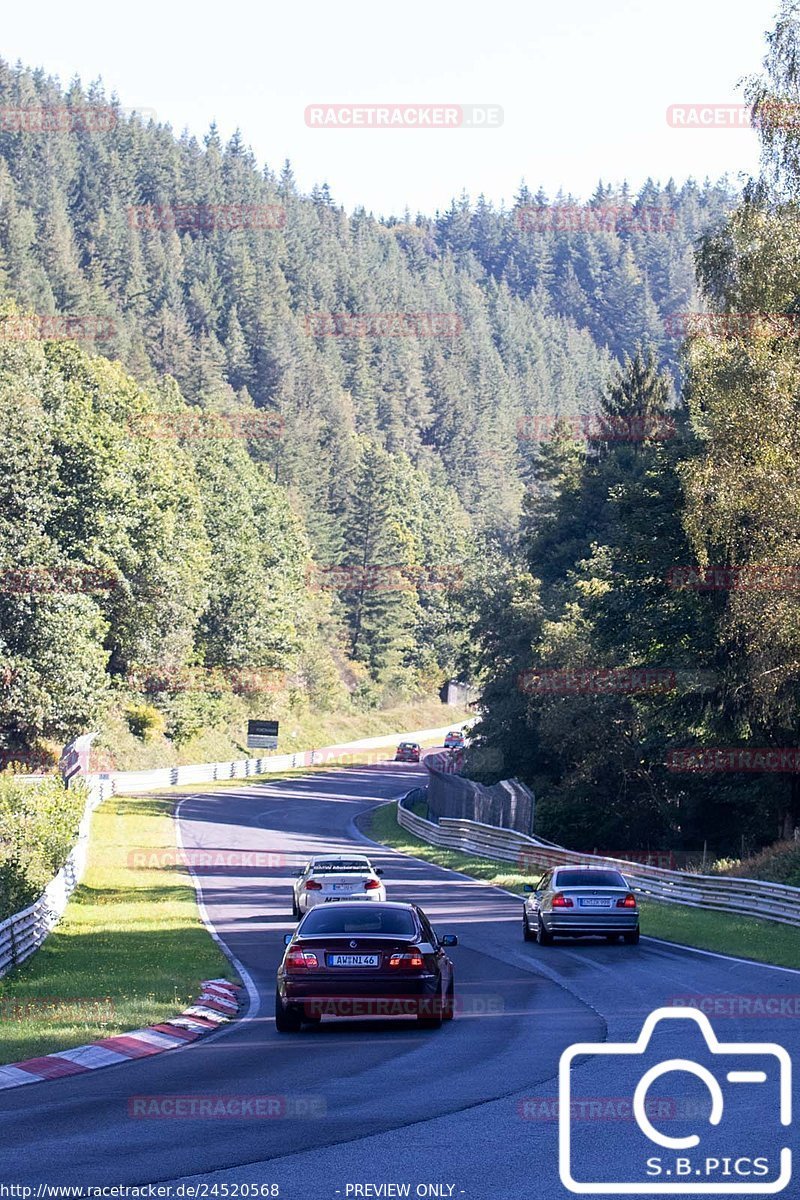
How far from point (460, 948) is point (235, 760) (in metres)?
77.0

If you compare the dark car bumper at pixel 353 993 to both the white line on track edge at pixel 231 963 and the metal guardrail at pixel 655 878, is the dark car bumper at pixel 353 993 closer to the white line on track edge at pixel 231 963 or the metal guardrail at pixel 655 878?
the white line on track edge at pixel 231 963

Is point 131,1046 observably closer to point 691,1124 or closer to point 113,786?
point 691,1124

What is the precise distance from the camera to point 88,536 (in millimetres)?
78812

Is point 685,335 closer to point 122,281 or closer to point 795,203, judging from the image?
point 795,203

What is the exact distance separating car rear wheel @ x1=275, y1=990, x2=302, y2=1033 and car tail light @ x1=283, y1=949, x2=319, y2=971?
1.15 feet

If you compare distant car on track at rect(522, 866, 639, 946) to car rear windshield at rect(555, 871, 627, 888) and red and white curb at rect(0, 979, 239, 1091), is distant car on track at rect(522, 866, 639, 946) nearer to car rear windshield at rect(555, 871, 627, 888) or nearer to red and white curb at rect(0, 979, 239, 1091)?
car rear windshield at rect(555, 871, 627, 888)

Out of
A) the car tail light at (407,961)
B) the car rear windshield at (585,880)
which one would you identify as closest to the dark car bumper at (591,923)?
the car rear windshield at (585,880)

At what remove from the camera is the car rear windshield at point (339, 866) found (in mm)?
30263

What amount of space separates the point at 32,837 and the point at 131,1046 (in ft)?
76.4

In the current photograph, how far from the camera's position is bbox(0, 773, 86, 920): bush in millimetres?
30000

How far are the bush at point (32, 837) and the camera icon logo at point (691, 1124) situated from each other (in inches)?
676

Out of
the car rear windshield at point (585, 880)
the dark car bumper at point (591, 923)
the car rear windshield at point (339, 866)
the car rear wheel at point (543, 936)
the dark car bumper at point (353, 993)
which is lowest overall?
the car rear wheel at point (543, 936)

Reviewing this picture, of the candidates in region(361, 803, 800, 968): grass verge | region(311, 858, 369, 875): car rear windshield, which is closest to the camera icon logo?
region(361, 803, 800, 968): grass verge

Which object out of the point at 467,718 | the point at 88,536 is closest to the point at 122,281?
the point at 467,718
